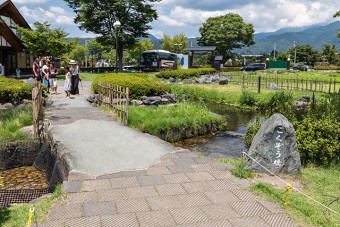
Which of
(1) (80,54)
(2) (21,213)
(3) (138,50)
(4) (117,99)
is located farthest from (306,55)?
(2) (21,213)

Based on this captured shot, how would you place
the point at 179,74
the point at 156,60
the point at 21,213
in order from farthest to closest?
the point at 156,60 < the point at 179,74 < the point at 21,213

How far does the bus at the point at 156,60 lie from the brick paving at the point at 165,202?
41276 millimetres

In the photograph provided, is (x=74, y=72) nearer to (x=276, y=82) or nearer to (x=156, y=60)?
(x=276, y=82)

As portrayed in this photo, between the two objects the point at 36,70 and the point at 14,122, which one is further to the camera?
the point at 36,70

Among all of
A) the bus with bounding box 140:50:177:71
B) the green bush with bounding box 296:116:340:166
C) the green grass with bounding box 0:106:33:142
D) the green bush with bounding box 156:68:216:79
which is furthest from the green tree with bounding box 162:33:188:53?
the green bush with bounding box 296:116:340:166

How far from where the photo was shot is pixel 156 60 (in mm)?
48156

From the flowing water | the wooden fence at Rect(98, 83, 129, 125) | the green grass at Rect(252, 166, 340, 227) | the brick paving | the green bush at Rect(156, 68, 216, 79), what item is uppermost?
the green bush at Rect(156, 68, 216, 79)

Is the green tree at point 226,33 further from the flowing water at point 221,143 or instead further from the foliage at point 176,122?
the foliage at point 176,122

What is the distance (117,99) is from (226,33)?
168 ft

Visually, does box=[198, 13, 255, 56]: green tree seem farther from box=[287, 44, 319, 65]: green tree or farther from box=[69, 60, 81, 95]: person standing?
box=[69, 60, 81, 95]: person standing

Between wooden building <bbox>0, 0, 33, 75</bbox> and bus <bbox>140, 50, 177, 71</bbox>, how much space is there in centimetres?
1722

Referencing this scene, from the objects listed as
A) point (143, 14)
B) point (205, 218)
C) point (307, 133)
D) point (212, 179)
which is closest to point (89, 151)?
point (212, 179)

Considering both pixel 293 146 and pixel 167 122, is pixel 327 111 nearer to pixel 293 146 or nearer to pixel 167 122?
pixel 293 146

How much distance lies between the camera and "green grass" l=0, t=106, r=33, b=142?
9.40 metres
